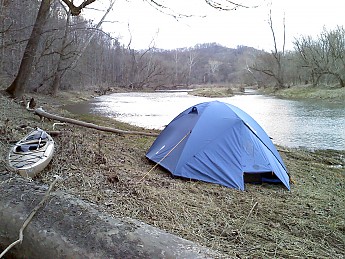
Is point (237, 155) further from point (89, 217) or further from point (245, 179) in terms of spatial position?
point (89, 217)

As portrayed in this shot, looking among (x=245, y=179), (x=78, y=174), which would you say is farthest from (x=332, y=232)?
(x=78, y=174)

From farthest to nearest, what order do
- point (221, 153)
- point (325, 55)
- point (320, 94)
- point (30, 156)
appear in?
1. point (325, 55)
2. point (320, 94)
3. point (221, 153)
4. point (30, 156)

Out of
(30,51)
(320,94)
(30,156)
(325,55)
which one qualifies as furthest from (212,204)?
(325,55)

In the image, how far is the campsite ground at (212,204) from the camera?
A: 2.90 meters

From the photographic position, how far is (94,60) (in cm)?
4722

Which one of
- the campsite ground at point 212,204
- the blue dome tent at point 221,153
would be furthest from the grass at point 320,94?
the campsite ground at point 212,204

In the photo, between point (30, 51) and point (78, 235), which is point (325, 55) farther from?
point (78, 235)

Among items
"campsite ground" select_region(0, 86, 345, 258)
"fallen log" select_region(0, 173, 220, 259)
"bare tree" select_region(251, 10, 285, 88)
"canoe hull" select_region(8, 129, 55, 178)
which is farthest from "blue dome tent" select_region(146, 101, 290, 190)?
"bare tree" select_region(251, 10, 285, 88)

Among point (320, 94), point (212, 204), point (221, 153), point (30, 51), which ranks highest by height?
point (30, 51)

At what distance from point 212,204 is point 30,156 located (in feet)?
7.80

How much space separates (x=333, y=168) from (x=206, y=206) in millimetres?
4271

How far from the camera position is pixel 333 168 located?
673cm

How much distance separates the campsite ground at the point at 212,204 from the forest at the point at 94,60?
598 centimetres

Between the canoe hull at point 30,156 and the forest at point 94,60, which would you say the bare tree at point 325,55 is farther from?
the canoe hull at point 30,156
